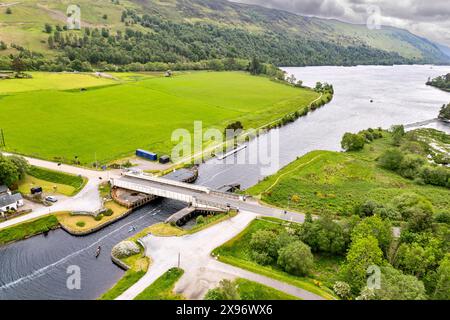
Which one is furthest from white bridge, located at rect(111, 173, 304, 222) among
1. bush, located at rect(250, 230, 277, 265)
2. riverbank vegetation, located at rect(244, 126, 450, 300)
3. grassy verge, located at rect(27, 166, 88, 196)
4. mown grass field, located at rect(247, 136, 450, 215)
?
bush, located at rect(250, 230, 277, 265)

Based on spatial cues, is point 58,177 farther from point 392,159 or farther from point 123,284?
point 392,159

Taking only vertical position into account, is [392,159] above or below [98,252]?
above

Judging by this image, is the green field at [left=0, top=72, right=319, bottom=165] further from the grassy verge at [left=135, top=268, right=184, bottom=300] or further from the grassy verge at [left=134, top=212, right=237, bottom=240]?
the grassy verge at [left=135, top=268, right=184, bottom=300]

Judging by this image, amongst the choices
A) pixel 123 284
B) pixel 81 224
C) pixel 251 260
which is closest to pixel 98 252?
pixel 81 224

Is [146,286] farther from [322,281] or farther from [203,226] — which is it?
[322,281]

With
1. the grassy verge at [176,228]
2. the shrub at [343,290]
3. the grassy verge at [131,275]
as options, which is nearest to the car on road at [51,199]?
the grassy verge at [176,228]

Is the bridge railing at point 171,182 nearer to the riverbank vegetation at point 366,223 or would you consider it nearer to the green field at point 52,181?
the green field at point 52,181
